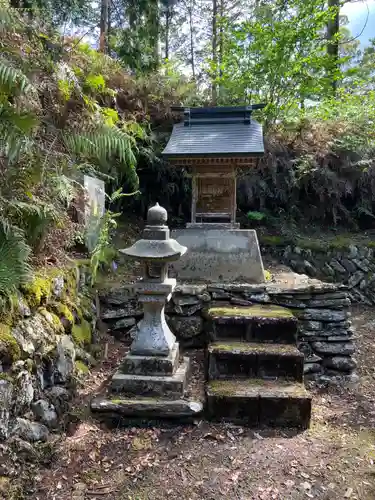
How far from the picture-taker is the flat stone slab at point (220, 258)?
15.5ft

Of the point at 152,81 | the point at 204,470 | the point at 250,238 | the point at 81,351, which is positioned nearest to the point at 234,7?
the point at 152,81

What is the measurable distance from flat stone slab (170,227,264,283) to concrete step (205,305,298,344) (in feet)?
3.63

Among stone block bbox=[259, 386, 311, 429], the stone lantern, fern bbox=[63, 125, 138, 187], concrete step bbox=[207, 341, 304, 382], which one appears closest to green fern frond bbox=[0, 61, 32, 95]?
fern bbox=[63, 125, 138, 187]

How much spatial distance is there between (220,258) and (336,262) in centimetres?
326

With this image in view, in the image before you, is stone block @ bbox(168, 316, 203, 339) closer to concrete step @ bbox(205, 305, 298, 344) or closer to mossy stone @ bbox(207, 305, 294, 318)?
mossy stone @ bbox(207, 305, 294, 318)

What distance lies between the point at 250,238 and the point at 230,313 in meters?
1.45

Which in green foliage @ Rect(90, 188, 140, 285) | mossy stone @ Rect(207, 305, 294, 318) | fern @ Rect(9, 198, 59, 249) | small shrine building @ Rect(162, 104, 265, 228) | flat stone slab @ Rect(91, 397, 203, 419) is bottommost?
flat stone slab @ Rect(91, 397, 203, 419)

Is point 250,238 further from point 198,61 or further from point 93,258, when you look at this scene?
point 198,61

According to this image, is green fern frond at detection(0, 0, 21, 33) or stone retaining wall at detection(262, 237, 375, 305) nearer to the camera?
green fern frond at detection(0, 0, 21, 33)

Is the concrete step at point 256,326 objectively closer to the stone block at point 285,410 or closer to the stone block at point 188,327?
the stone block at point 188,327

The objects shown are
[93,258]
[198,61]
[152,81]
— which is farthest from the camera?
[198,61]

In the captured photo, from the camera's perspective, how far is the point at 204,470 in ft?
7.61

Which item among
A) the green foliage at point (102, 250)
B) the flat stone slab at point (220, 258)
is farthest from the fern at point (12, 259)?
the flat stone slab at point (220, 258)

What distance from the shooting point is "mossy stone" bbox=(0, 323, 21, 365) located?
6.67 feet
